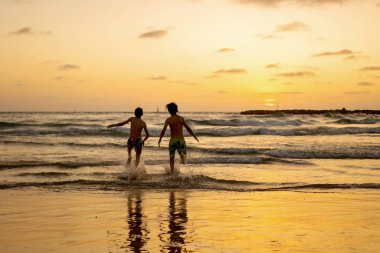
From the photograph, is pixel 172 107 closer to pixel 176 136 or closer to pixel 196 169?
pixel 176 136

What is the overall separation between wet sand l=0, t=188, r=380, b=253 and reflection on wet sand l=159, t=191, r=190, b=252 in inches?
0.4

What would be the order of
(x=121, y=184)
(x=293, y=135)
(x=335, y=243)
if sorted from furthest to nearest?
(x=293, y=135)
(x=121, y=184)
(x=335, y=243)

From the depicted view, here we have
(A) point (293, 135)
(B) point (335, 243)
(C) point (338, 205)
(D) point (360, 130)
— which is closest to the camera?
(B) point (335, 243)

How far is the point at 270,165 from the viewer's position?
16.4 metres

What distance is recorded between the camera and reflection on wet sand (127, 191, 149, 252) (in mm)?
5605

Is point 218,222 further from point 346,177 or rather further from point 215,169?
point 215,169

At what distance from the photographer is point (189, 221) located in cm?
702

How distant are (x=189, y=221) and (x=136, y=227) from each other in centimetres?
84

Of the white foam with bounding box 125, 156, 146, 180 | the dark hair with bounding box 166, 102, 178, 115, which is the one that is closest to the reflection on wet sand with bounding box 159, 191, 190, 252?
the white foam with bounding box 125, 156, 146, 180

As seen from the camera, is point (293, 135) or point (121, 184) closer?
point (121, 184)

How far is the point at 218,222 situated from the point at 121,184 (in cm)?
530

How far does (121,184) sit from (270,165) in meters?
6.36

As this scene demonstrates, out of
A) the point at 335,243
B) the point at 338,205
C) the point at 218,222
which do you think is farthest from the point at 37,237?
the point at 338,205

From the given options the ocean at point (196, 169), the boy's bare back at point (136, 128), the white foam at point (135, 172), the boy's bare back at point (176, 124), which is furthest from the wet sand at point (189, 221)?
the boy's bare back at point (136, 128)
